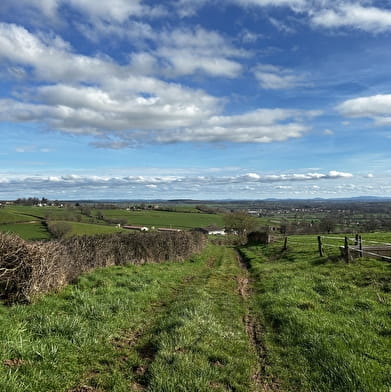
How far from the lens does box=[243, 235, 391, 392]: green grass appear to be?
552 cm

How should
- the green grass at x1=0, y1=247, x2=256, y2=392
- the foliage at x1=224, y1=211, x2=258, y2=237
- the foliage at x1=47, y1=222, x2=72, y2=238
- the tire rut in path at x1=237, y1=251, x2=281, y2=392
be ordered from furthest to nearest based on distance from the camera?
the foliage at x1=224, y1=211, x2=258, y2=237 → the foliage at x1=47, y1=222, x2=72, y2=238 → the tire rut in path at x1=237, y1=251, x2=281, y2=392 → the green grass at x1=0, y1=247, x2=256, y2=392

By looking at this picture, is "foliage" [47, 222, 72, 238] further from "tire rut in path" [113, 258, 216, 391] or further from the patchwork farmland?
"tire rut in path" [113, 258, 216, 391]

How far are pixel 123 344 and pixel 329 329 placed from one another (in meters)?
4.48

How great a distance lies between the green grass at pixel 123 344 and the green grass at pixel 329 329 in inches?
30.4

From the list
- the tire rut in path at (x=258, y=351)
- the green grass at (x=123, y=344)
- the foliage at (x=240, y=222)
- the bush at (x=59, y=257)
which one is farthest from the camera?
the foliage at (x=240, y=222)

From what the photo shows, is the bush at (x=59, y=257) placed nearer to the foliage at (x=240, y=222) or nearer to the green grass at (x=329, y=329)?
the green grass at (x=329, y=329)

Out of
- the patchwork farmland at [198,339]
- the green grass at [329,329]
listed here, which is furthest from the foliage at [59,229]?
the green grass at [329,329]

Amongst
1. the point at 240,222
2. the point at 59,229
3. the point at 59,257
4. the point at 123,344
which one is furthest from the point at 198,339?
the point at 240,222

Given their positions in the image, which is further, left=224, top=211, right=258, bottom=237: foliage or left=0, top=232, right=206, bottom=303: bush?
left=224, top=211, right=258, bottom=237: foliage

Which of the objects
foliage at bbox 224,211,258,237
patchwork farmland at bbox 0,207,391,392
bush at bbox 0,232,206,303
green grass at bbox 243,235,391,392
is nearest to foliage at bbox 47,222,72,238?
bush at bbox 0,232,206,303

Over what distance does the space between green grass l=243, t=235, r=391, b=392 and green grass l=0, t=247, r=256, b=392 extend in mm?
773

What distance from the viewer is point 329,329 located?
7.56 m

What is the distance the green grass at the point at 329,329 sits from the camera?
5.52 meters

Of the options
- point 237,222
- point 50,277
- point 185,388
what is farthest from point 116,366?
point 237,222
